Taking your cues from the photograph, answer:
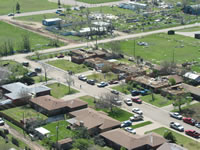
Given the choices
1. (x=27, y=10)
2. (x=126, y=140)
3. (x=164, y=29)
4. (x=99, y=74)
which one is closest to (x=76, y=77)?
(x=99, y=74)

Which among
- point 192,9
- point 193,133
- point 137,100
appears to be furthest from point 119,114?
point 192,9

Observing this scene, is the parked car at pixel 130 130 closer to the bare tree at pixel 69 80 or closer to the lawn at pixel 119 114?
the lawn at pixel 119 114

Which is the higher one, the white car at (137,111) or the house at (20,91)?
the house at (20,91)

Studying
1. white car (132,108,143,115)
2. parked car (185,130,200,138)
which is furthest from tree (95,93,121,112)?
parked car (185,130,200,138)

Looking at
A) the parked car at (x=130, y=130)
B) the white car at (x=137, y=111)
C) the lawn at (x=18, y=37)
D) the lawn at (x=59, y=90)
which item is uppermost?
the lawn at (x=18, y=37)

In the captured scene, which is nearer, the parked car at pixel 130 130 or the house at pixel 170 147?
the house at pixel 170 147

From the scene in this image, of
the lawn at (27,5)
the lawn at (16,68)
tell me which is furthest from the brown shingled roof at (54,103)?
the lawn at (27,5)
